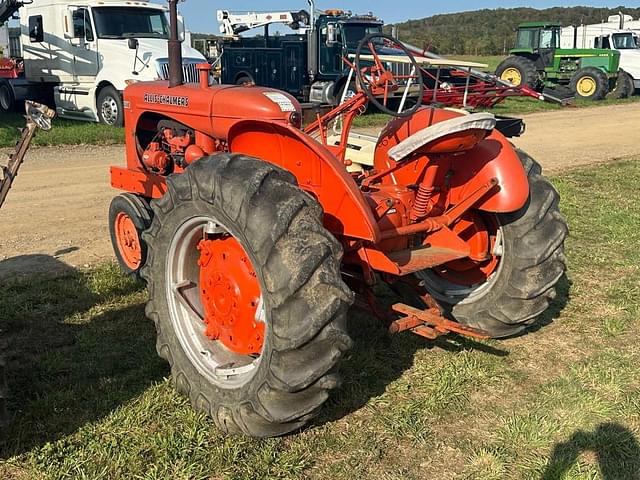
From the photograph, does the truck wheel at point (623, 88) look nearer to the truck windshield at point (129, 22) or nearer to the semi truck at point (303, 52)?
the semi truck at point (303, 52)

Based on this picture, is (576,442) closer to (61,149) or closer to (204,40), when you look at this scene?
(61,149)

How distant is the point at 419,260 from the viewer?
330cm

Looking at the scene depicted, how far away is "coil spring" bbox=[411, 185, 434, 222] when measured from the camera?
332 cm

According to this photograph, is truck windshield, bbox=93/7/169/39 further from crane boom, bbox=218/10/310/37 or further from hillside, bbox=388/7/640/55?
hillside, bbox=388/7/640/55

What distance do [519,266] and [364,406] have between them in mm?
1088

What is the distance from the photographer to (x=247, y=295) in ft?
9.72

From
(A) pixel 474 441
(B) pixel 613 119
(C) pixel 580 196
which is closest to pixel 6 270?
(A) pixel 474 441

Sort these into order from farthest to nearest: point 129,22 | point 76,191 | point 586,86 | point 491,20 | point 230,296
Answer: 1. point 491,20
2. point 586,86
3. point 129,22
4. point 76,191
5. point 230,296

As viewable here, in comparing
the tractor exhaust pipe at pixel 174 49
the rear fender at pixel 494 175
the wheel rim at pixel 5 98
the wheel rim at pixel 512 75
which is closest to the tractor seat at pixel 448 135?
the rear fender at pixel 494 175

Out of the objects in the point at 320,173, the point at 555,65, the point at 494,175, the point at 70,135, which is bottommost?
the point at 70,135

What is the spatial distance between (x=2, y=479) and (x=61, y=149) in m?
9.34

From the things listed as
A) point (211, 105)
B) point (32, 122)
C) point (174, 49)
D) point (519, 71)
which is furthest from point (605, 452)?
A: point (519, 71)

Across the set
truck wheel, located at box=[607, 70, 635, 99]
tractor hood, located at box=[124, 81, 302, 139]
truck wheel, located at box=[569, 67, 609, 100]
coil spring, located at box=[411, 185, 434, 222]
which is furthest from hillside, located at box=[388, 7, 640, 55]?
coil spring, located at box=[411, 185, 434, 222]

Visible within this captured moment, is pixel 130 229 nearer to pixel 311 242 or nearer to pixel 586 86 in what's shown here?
pixel 311 242
